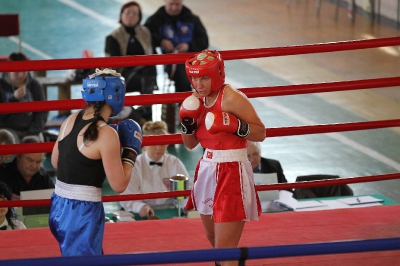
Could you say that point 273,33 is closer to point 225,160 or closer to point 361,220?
point 361,220

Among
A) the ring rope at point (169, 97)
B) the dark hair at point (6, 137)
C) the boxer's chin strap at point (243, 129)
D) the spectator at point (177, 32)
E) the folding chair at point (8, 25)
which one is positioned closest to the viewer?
the boxer's chin strap at point (243, 129)

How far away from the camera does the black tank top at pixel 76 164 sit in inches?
143

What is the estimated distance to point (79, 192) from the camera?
12.0 feet

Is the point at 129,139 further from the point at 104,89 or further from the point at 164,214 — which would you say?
the point at 164,214

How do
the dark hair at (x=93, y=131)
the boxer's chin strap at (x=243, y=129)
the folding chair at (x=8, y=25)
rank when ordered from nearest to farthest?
the dark hair at (x=93, y=131) < the boxer's chin strap at (x=243, y=129) < the folding chair at (x=8, y=25)

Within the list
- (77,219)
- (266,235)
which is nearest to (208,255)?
(77,219)

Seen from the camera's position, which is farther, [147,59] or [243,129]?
[147,59]

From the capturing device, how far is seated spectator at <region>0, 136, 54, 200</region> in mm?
6891

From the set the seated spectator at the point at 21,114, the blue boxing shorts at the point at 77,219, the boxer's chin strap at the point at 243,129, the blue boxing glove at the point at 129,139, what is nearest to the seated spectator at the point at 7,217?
the blue boxing shorts at the point at 77,219

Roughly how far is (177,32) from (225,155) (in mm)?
6781

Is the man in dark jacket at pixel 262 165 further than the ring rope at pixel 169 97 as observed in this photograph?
Yes

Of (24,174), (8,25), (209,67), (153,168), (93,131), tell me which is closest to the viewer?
(93,131)

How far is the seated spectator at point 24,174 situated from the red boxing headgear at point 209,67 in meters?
3.34

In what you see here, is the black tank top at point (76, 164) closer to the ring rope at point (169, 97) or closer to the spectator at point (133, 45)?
the ring rope at point (169, 97)
